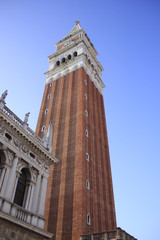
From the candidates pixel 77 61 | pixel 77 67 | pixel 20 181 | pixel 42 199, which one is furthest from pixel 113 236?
pixel 77 61

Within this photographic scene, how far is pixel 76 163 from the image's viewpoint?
84.3ft

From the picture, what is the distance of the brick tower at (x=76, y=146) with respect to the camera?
22328 millimetres

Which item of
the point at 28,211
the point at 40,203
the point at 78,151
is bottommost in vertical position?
the point at 28,211

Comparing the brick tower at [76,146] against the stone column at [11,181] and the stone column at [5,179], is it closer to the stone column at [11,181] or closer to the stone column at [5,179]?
the stone column at [11,181]

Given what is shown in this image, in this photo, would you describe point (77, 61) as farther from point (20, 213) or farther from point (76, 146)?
point (20, 213)

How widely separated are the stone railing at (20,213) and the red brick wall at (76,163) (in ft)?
18.7

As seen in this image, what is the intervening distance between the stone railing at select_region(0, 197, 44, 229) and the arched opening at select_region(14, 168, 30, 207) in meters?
1.09

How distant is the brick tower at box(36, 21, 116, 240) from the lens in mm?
22328

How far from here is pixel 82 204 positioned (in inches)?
862

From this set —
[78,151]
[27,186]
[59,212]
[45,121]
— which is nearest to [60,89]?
[45,121]

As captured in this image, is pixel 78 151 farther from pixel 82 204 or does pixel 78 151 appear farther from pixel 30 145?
pixel 30 145

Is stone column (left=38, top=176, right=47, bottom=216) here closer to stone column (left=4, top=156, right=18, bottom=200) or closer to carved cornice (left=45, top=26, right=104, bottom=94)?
stone column (left=4, top=156, right=18, bottom=200)

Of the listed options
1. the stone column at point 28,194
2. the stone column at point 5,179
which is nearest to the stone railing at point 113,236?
the stone column at point 28,194

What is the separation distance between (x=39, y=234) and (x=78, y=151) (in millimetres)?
12162
